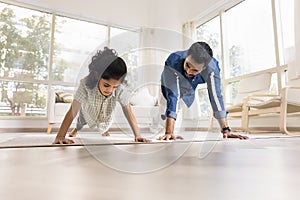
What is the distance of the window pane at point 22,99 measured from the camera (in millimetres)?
3846

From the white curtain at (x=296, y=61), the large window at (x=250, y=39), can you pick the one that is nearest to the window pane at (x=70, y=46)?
the large window at (x=250, y=39)

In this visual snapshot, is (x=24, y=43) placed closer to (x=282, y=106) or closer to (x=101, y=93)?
(x=101, y=93)

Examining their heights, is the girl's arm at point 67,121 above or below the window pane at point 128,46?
below

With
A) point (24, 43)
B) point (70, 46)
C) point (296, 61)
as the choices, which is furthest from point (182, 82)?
point (24, 43)

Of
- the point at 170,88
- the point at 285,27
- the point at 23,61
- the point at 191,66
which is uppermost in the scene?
the point at 285,27

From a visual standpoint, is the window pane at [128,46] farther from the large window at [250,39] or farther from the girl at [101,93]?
the large window at [250,39]

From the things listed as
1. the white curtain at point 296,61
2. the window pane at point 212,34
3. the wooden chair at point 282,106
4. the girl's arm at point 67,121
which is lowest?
the girl's arm at point 67,121

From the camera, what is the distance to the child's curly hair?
1177 mm

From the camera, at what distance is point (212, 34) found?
15.2 feet

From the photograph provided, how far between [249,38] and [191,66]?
2.85 meters

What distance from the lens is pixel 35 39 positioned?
166 inches

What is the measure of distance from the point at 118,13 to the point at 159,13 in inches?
36.1

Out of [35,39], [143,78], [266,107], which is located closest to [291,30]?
[266,107]

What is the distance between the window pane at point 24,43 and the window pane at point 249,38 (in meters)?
3.42
